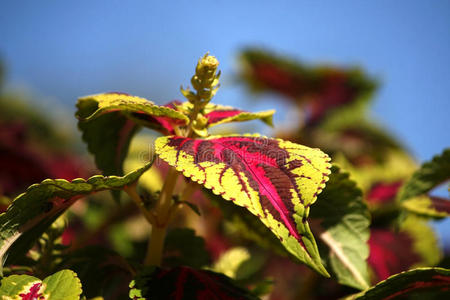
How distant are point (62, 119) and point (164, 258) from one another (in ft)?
13.0

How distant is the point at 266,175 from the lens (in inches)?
20.2

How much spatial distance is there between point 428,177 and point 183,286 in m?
0.45

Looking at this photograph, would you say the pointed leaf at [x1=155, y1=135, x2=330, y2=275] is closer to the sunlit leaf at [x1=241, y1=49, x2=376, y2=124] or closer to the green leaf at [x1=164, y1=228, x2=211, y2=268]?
the green leaf at [x1=164, y1=228, x2=211, y2=268]

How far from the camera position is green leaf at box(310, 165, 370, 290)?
2.11 feet

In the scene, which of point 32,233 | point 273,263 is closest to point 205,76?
point 32,233

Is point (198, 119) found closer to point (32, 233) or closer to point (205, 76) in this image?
point (205, 76)

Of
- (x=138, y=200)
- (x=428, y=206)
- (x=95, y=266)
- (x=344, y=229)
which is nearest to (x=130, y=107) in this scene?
(x=138, y=200)

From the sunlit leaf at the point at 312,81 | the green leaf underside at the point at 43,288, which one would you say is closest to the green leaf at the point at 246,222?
the green leaf underside at the point at 43,288

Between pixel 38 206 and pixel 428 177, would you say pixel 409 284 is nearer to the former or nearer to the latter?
pixel 428 177

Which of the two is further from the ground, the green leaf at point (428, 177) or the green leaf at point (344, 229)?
the green leaf at point (428, 177)

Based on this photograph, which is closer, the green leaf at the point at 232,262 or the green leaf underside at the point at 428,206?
the green leaf underside at the point at 428,206

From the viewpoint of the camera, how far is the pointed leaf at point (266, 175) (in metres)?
0.45

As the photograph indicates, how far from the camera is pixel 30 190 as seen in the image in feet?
1.60

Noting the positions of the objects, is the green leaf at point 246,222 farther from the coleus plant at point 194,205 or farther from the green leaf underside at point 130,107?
the green leaf underside at point 130,107
